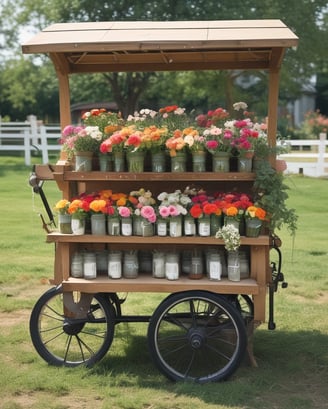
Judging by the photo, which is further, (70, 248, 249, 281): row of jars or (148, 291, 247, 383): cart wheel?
(70, 248, 249, 281): row of jars

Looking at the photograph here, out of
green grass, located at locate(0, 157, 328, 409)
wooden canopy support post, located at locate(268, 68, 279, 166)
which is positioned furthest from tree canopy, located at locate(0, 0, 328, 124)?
wooden canopy support post, located at locate(268, 68, 279, 166)

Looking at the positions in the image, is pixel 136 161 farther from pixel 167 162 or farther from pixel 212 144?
pixel 212 144

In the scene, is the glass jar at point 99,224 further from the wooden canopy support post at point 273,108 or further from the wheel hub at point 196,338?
the wooden canopy support post at point 273,108

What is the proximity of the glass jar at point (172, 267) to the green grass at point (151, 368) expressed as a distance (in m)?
0.67

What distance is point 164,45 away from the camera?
401 centimetres

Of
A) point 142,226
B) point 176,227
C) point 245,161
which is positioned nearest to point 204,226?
point 176,227

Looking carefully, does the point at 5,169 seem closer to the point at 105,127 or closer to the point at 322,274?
the point at 322,274

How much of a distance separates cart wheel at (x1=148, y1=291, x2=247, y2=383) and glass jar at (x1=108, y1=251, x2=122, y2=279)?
37cm

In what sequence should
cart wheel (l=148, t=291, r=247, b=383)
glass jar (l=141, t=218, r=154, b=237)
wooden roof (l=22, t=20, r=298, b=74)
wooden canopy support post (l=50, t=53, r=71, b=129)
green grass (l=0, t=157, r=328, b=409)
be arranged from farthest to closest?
wooden canopy support post (l=50, t=53, r=71, b=129) < glass jar (l=141, t=218, r=154, b=237) < cart wheel (l=148, t=291, r=247, b=383) < wooden roof (l=22, t=20, r=298, b=74) < green grass (l=0, t=157, r=328, b=409)

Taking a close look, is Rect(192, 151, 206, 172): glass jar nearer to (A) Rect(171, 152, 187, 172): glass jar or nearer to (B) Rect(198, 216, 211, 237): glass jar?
(A) Rect(171, 152, 187, 172): glass jar

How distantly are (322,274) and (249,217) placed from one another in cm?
312

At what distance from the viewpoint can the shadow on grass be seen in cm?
394

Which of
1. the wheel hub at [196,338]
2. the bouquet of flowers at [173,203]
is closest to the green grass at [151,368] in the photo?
the wheel hub at [196,338]

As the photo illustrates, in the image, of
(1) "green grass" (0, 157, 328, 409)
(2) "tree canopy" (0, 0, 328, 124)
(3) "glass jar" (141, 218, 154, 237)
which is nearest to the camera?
(1) "green grass" (0, 157, 328, 409)
